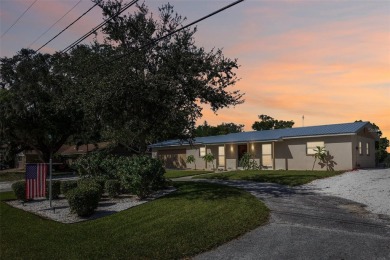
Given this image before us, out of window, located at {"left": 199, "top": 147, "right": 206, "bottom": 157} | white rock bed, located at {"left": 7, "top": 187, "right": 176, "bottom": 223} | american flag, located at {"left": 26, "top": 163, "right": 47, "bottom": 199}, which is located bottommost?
white rock bed, located at {"left": 7, "top": 187, "right": 176, "bottom": 223}

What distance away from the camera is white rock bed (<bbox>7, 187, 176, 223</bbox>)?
14.1 metres

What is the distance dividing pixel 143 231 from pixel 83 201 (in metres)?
3.98

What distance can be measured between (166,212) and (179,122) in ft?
22.0

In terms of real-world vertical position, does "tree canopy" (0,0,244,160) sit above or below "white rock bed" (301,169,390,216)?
above

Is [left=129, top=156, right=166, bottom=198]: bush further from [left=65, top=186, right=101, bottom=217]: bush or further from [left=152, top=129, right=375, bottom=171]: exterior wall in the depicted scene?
[left=152, top=129, right=375, bottom=171]: exterior wall

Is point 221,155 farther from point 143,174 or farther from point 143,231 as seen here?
point 143,231

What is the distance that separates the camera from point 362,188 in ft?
61.1

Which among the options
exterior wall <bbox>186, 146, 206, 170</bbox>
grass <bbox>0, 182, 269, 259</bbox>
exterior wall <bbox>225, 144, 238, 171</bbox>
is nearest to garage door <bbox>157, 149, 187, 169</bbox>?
exterior wall <bbox>186, 146, 206, 170</bbox>

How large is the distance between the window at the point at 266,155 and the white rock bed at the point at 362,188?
34.0 feet

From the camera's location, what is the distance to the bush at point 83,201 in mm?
13633

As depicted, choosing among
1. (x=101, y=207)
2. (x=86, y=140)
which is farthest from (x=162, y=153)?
(x=101, y=207)

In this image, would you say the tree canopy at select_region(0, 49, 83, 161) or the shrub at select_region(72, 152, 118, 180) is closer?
the shrub at select_region(72, 152, 118, 180)

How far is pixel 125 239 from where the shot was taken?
10.1 m

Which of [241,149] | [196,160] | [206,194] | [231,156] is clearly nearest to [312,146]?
[241,149]
